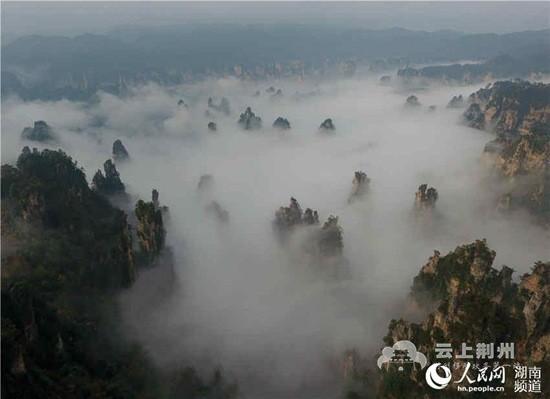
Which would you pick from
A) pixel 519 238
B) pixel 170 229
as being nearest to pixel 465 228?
pixel 519 238

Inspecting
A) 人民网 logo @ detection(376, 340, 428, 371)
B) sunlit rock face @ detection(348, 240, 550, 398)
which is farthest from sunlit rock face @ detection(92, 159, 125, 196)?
人民网 logo @ detection(376, 340, 428, 371)

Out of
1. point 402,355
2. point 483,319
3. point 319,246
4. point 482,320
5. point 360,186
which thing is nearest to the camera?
point 482,320

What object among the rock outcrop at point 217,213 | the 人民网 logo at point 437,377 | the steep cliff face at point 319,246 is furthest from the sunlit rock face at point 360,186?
the 人民网 logo at point 437,377

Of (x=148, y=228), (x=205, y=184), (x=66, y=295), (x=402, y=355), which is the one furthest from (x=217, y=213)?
(x=402, y=355)

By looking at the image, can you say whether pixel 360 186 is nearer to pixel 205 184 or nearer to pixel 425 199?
pixel 425 199

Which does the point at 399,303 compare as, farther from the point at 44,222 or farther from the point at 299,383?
the point at 44,222

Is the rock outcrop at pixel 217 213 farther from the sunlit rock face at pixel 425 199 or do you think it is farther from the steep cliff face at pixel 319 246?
the sunlit rock face at pixel 425 199
